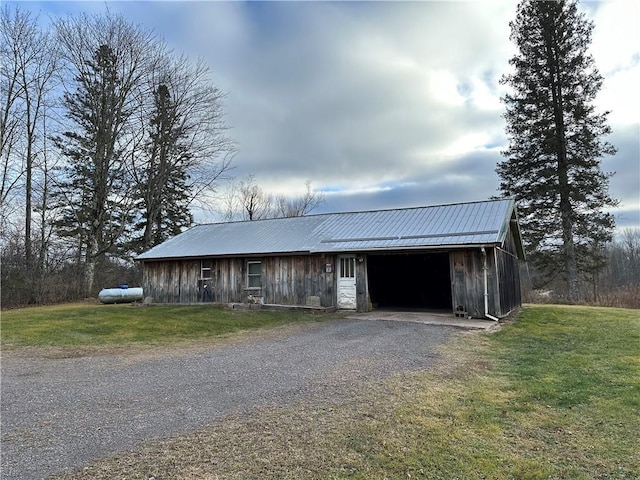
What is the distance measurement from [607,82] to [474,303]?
1808 centimetres

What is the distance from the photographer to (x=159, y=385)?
222 inches

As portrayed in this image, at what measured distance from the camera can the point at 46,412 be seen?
457cm

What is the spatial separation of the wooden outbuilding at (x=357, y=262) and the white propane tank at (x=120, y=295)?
216cm

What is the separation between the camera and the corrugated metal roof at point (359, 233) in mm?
12828

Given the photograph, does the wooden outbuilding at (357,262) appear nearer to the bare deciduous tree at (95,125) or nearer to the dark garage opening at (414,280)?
the dark garage opening at (414,280)

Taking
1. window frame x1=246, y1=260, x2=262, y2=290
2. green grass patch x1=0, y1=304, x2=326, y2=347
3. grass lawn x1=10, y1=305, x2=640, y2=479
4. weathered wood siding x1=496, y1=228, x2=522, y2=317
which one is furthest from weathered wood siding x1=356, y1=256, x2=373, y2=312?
grass lawn x1=10, y1=305, x2=640, y2=479

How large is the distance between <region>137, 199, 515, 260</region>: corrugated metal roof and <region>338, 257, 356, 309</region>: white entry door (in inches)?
25.6

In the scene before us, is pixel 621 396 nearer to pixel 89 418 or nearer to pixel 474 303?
pixel 89 418

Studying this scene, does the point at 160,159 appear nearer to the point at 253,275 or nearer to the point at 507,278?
the point at 253,275

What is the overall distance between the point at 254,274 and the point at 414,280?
7887 mm

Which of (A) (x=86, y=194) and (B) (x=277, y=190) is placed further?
(B) (x=277, y=190)

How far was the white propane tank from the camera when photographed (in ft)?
63.2

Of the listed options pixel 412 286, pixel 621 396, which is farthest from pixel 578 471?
pixel 412 286

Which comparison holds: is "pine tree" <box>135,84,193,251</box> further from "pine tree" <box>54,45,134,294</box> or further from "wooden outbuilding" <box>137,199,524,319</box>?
"wooden outbuilding" <box>137,199,524,319</box>
